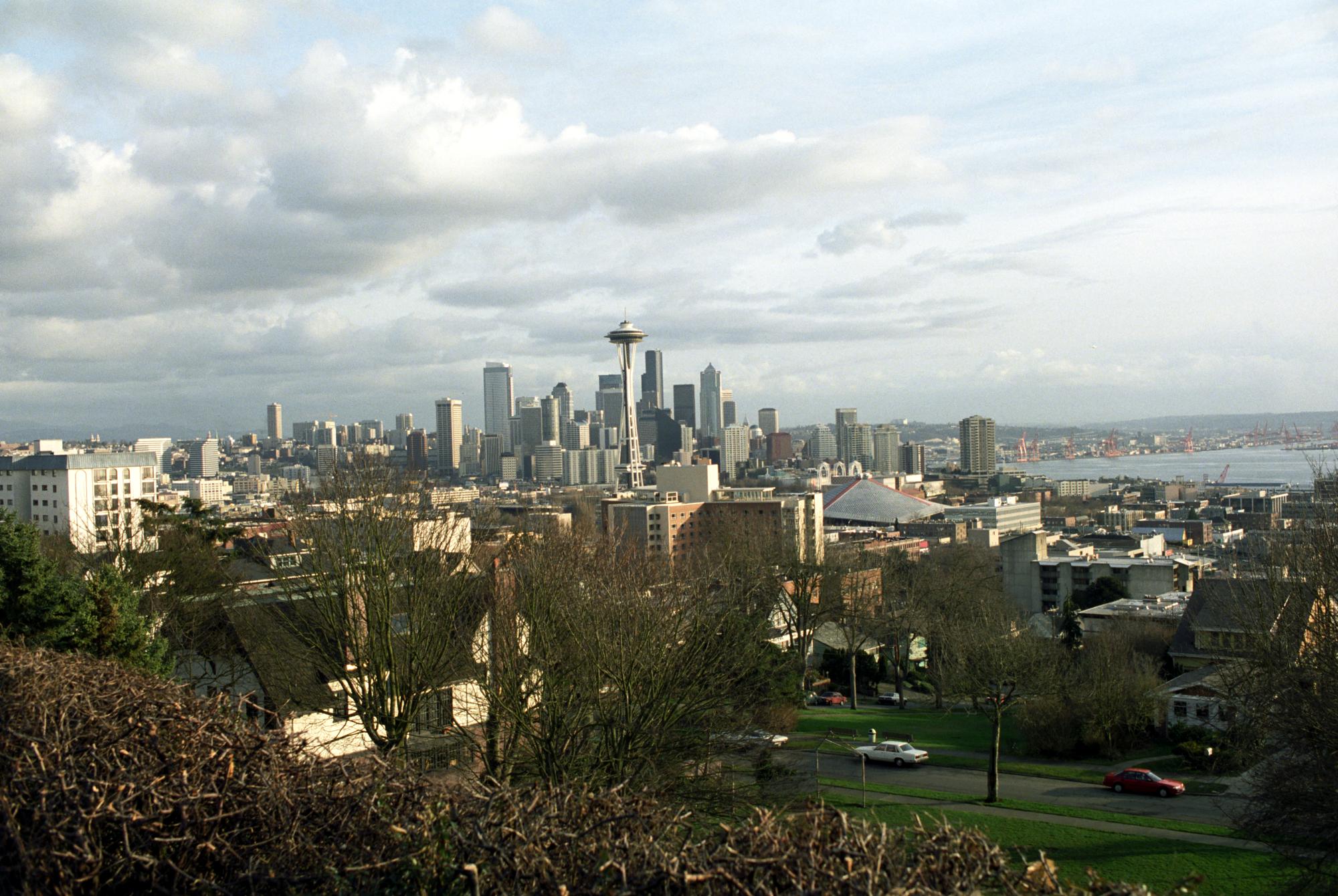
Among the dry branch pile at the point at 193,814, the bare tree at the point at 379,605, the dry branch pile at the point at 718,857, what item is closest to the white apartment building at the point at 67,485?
the bare tree at the point at 379,605

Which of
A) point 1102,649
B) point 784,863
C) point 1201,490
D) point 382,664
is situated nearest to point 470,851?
point 784,863

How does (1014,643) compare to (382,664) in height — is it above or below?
below

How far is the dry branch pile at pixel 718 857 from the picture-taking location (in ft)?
12.3

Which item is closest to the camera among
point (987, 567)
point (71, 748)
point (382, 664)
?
point (71, 748)

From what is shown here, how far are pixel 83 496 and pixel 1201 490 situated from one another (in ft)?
470

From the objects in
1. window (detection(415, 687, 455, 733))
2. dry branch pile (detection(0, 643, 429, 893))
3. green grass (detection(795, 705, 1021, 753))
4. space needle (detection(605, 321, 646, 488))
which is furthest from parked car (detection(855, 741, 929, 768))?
space needle (detection(605, 321, 646, 488))

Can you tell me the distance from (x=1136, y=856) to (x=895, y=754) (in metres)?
7.26

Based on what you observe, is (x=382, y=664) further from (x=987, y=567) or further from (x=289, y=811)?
(x=987, y=567)

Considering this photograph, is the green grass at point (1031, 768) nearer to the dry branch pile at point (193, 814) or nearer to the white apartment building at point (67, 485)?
the dry branch pile at point (193, 814)

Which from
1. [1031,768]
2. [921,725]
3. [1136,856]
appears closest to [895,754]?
[1031,768]

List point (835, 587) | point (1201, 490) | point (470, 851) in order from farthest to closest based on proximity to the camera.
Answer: point (1201, 490)
point (835, 587)
point (470, 851)

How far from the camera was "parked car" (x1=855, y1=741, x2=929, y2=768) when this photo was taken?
899 inches

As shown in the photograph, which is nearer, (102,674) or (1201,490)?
(102,674)

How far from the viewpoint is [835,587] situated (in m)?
34.6
